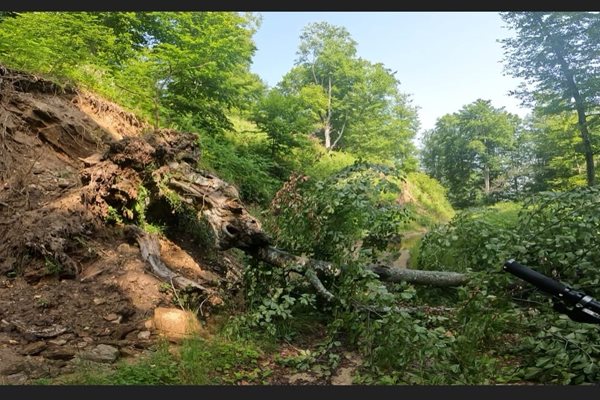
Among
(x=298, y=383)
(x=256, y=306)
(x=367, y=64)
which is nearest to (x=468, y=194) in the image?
(x=367, y=64)

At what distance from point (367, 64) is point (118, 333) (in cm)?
623

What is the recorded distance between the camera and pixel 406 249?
657 centimetres

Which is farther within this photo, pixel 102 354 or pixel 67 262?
pixel 67 262

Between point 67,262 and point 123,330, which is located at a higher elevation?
point 67,262

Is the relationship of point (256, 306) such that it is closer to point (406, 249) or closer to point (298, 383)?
point (298, 383)

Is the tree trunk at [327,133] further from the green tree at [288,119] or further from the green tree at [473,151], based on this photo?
the green tree at [473,151]

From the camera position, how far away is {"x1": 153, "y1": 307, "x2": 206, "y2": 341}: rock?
342 cm

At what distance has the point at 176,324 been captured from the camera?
11.4 ft

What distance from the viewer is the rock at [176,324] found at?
342cm

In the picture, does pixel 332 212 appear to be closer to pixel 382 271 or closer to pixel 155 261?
pixel 382 271

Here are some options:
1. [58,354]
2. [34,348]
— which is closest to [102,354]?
[58,354]

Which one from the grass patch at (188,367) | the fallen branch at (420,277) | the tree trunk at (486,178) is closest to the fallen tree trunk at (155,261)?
the grass patch at (188,367)

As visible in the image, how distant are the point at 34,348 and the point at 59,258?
3.71 feet

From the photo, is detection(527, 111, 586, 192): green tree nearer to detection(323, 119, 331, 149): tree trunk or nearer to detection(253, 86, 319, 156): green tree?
detection(323, 119, 331, 149): tree trunk
